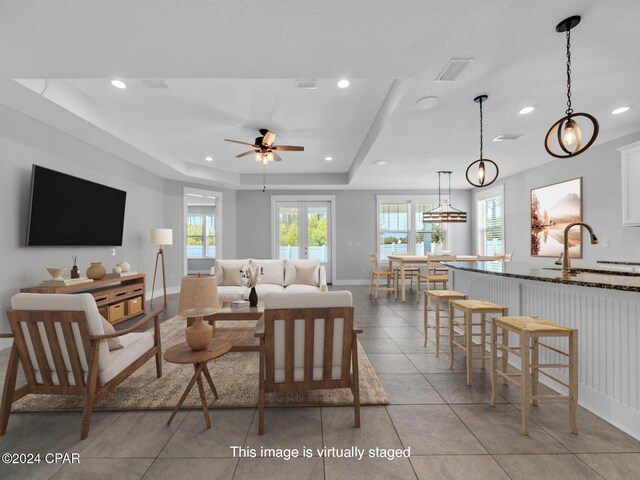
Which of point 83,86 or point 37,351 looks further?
point 83,86

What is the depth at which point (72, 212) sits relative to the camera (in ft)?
13.7

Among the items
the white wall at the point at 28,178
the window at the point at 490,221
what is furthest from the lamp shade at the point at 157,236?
the window at the point at 490,221

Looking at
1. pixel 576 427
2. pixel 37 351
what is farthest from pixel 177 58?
pixel 576 427

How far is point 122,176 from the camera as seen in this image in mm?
5410

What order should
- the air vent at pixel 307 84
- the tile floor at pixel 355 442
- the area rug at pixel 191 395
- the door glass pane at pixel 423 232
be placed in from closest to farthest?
1. the tile floor at pixel 355 442
2. the area rug at pixel 191 395
3. the air vent at pixel 307 84
4. the door glass pane at pixel 423 232

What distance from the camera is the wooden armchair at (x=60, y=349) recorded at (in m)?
1.85

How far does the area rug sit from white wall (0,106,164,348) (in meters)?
1.91

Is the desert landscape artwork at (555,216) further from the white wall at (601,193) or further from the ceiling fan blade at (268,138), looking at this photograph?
the ceiling fan blade at (268,138)

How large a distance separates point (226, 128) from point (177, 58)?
2.38 meters

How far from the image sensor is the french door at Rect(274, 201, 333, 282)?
8297 mm

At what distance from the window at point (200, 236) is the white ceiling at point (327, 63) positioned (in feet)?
18.0

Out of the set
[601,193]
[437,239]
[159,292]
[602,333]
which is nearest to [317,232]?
[437,239]

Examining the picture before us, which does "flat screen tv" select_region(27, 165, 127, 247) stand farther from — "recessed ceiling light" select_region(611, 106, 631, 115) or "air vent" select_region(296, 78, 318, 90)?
"recessed ceiling light" select_region(611, 106, 631, 115)

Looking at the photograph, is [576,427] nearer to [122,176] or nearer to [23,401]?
[23,401]
